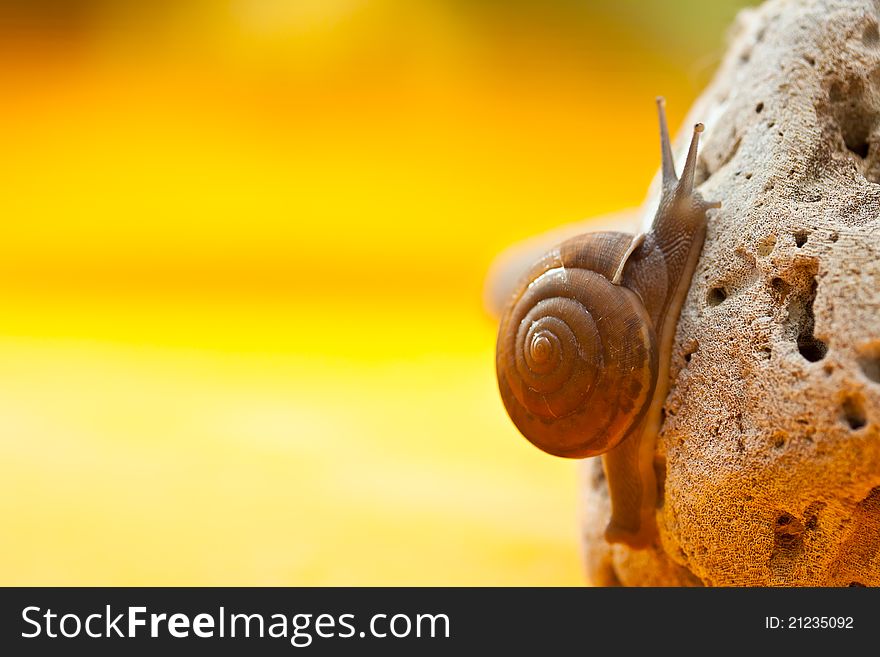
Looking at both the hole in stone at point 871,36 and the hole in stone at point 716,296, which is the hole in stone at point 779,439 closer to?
the hole in stone at point 716,296

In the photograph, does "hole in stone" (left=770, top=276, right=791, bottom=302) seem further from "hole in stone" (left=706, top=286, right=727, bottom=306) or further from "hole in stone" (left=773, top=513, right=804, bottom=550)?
"hole in stone" (left=773, top=513, right=804, bottom=550)

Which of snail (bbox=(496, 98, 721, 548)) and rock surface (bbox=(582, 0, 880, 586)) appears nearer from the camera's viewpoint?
rock surface (bbox=(582, 0, 880, 586))

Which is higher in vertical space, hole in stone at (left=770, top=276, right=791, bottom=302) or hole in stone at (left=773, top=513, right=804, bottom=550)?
hole in stone at (left=770, top=276, right=791, bottom=302)

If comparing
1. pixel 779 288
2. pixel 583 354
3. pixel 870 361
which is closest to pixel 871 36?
pixel 779 288

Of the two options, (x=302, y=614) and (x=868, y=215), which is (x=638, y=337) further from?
(x=302, y=614)

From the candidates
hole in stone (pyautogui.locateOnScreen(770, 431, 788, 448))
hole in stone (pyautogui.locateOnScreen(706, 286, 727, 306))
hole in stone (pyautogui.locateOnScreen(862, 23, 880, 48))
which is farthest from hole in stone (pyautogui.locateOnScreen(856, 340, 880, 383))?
hole in stone (pyautogui.locateOnScreen(862, 23, 880, 48))

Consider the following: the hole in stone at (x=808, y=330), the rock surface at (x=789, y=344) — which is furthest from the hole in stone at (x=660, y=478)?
the hole in stone at (x=808, y=330)

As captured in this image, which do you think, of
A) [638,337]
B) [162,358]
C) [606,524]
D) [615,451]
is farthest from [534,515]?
[162,358]
